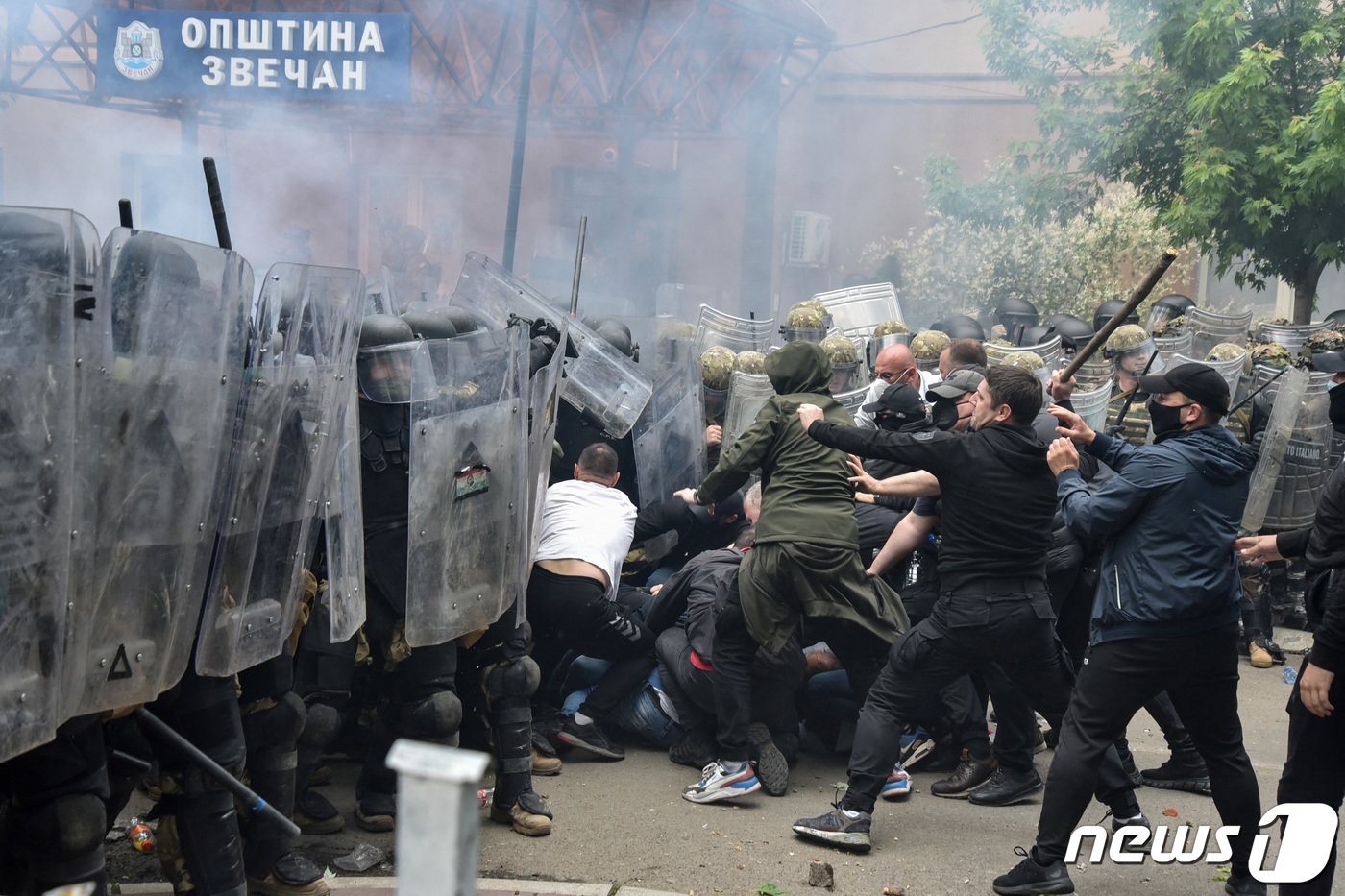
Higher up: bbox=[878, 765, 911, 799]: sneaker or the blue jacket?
the blue jacket

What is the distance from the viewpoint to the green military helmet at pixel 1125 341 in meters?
8.08

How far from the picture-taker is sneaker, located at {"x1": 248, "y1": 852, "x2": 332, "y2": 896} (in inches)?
149

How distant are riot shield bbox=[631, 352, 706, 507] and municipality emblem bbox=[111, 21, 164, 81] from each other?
7.84 meters

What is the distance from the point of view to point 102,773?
2996 millimetres

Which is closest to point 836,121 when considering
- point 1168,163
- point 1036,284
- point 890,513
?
point 1036,284

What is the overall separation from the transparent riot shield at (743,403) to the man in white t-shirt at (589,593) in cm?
131

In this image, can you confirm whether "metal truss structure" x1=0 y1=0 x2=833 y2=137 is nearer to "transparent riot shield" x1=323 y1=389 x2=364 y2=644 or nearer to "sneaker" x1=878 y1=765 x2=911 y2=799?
"sneaker" x1=878 y1=765 x2=911 y2=799

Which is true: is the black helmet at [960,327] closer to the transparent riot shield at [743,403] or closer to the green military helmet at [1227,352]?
the green military helmet at [1227,352]

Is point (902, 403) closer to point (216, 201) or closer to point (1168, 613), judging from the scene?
point (1168, 613)

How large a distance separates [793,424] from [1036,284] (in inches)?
505

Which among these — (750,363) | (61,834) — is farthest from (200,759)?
(750,363)

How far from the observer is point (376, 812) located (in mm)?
4500

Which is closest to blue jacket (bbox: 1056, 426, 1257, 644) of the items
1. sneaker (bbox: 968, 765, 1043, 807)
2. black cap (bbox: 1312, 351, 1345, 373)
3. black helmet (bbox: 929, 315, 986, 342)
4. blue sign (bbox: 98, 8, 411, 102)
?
black cap (bbox: 1312, 351, 1345, 373)

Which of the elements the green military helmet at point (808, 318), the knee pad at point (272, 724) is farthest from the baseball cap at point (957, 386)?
the green military helmet at point (808, 318)
